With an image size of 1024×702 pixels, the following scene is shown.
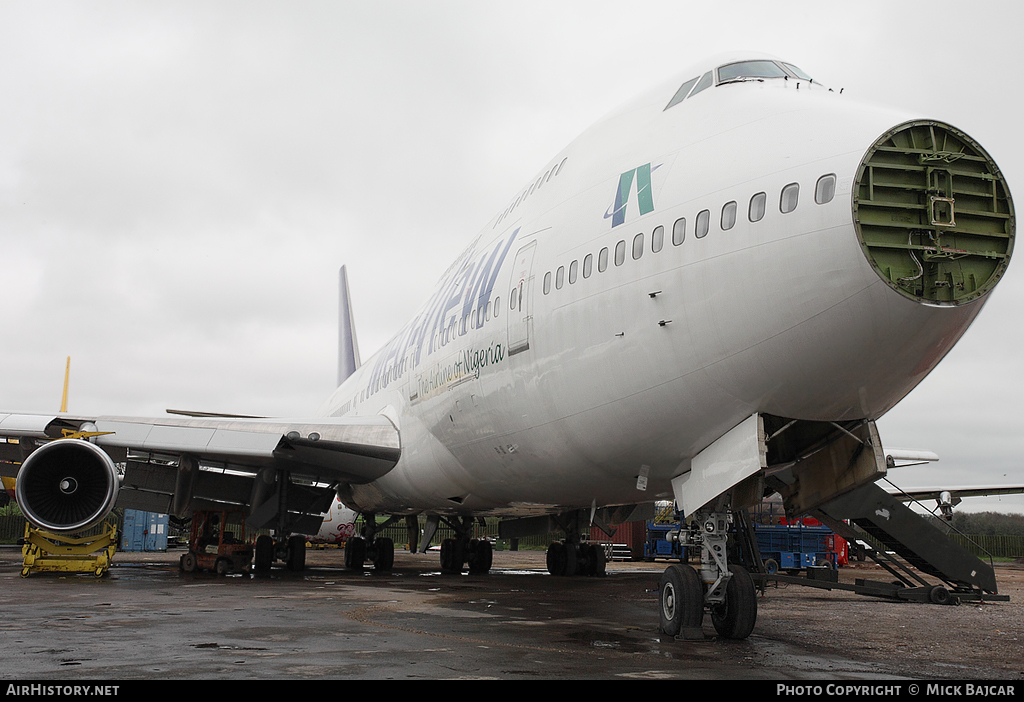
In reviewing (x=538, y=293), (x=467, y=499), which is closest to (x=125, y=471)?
(x=467, y=499)

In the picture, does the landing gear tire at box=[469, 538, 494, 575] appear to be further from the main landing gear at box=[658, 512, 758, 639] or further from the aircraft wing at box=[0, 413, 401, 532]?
the main landing gear at box=[658, 512, 758, 639]

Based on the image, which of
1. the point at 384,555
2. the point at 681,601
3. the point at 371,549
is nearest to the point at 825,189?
the point at 681,601

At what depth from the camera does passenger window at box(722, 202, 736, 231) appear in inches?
246

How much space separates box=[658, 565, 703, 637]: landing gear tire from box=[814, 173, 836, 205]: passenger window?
3.38 m

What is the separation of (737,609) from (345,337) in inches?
1050

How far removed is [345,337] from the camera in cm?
3234

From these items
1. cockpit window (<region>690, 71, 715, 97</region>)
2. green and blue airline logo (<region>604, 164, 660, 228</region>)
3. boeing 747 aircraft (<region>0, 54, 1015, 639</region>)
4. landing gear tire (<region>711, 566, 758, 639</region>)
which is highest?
cockpit window (<region>690, 71, 715, 97</region>)

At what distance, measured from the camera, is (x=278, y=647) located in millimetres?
6430

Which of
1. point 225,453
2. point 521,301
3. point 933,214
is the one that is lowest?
point 225,453

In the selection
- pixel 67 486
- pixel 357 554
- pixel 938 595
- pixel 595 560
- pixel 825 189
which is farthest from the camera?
pixel 357 554

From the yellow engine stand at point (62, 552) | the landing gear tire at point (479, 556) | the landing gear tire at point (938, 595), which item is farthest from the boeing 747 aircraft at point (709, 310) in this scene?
the landing gear tire at point (479, 556)

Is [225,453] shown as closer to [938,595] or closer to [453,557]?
[453,557]

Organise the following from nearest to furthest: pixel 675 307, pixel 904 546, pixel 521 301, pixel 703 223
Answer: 1. pixel 703 223
2. pixel 675 307
3. pixel 521 301
4. pixel 904 546

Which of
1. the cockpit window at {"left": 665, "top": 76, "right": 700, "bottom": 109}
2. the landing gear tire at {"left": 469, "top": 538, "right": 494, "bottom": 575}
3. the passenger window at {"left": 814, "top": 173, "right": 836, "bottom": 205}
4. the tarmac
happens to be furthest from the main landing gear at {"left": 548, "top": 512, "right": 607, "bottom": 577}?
the passenger window at {"left": 814, "top": 173, "right": 836, "bottom": 205}
